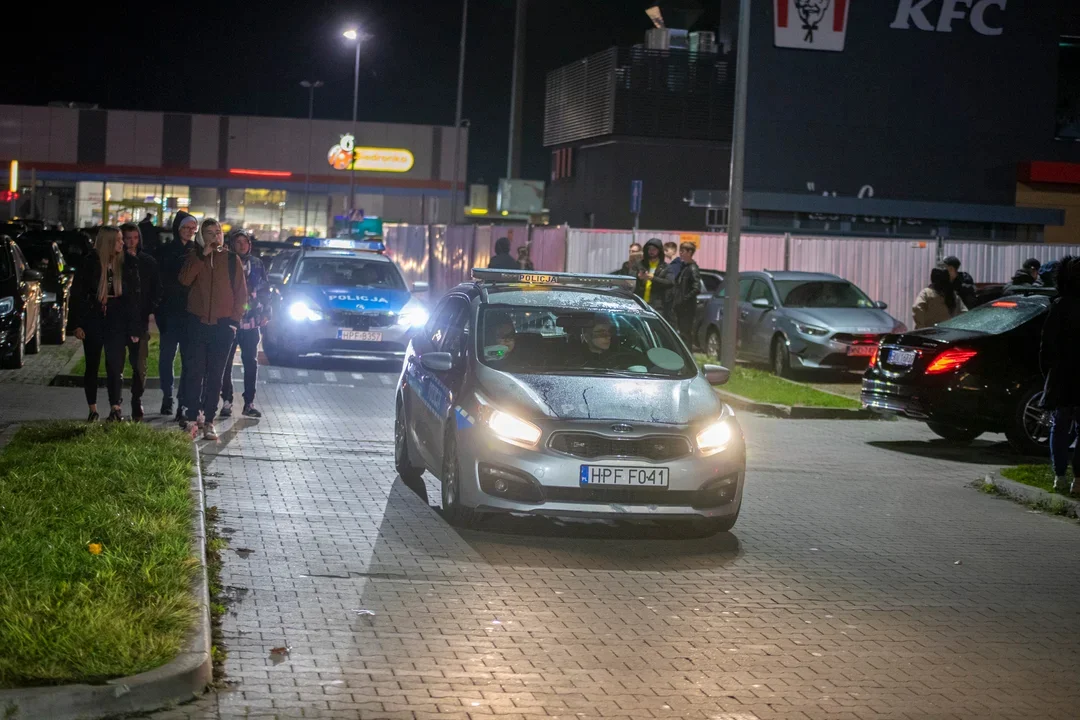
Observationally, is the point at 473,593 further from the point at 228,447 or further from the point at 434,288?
the point at 434,288

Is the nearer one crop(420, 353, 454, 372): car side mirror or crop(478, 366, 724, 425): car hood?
crop(478, 366, 724, 425): car hood

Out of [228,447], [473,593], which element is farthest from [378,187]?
[473,593]

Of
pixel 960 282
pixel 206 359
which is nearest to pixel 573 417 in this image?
pixel 206 359

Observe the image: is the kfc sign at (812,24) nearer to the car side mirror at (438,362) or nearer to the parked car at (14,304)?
the parked car at (14,304)

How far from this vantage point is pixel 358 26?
6106 centimetres

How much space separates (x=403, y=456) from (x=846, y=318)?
12.4m

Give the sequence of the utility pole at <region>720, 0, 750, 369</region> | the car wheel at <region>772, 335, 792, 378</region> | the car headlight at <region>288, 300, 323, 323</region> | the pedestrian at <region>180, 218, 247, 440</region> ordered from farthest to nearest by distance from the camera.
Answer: the car wheel at <region>772, 335, 792, 378</region> < the car headlight at <region>288, 300, 323, 323</region> < the utility pole at <region>720, 0, 750, 369</region> < the pedestrian at <region>180, 218, 247, 440</region>

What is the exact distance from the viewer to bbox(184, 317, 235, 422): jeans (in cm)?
1338

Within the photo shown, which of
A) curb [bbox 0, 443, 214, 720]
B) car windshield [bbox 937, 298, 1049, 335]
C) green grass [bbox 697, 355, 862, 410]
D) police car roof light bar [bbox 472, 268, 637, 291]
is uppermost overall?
police car roof light bar [bbox 472, 268, 637, 291]

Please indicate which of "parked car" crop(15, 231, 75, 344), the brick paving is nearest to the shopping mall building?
"parked car" crop(15, 231, 75, 344)

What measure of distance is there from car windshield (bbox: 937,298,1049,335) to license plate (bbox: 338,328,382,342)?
8.50m

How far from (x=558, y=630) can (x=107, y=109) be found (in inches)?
3402

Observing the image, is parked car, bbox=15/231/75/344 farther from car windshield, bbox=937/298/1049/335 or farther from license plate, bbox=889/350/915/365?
car windshield, bbox=937/298/1049/335

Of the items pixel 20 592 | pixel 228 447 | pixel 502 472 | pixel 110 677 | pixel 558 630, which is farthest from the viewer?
pixel 228 447
